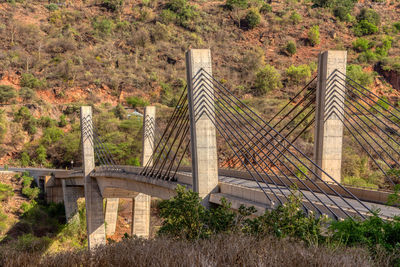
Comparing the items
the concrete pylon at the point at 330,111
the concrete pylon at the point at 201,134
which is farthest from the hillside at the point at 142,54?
the concrete pylon at the point at 201,134

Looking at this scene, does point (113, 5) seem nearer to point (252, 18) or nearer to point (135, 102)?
point (252, 18)

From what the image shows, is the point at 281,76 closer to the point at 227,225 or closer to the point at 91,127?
the point at 91,127

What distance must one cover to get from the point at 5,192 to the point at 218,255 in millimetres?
34551

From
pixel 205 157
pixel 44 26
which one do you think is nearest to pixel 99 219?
pixel 205 157

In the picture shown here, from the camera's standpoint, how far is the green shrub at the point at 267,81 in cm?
6988

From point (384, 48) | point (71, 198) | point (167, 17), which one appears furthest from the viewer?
point (167, 17)

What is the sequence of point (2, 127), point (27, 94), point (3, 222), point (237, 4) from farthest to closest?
1. point (237, 4)
2. point (27, 94)
3. point (2, 127)
4. point (3, 222)

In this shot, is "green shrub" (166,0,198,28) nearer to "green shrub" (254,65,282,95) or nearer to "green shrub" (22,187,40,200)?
"green shrub" (254,65,282,95)

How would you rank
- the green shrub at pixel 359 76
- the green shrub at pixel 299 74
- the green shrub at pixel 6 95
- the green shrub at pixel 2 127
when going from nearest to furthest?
the green shrub at pixel 2 127 < the green shrub at pixel 359 76 < the green shrub at pixel 6 95 < the green shrub at pixel 299 74

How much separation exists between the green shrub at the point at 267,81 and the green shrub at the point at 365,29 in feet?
82.9

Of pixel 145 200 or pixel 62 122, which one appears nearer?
pixel 145 200

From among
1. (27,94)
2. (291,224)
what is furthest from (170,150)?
(27,94)

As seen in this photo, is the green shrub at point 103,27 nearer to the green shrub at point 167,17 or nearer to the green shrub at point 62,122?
the green shrub at point 167,17

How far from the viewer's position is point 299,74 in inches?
2766
